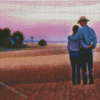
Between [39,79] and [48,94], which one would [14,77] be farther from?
[48,94]

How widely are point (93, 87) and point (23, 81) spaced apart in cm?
287

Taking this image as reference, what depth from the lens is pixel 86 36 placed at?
20.2ft

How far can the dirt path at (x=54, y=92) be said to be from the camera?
5919mm

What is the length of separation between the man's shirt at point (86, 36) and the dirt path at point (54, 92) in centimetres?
150

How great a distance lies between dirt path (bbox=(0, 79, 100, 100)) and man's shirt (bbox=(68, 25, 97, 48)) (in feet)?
4.92

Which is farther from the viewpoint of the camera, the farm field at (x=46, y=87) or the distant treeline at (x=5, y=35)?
the distant treeline at (x=5, y=35)

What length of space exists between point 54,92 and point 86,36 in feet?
6.62

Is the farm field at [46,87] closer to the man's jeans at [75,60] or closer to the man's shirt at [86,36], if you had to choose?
the man's jeans at [75,60]

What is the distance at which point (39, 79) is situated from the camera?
843cm

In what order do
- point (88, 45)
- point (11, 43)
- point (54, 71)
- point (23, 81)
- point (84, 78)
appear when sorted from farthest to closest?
point (11, 43)
point (54, 71)
point (23, 81)
point (84, 78)
point (88, 45)

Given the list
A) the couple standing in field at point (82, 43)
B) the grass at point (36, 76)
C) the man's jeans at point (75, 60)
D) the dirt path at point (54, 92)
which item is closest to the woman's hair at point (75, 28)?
the couple standing in field at point (82, 43)

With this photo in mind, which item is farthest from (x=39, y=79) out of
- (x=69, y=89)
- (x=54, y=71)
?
(x=69, y=89)

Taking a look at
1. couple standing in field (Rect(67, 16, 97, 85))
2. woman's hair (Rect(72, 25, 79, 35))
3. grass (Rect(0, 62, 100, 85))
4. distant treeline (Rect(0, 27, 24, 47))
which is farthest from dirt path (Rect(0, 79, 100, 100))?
distant treeline (Rect(0, 27, 24, 47))

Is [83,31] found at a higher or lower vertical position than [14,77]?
higher
